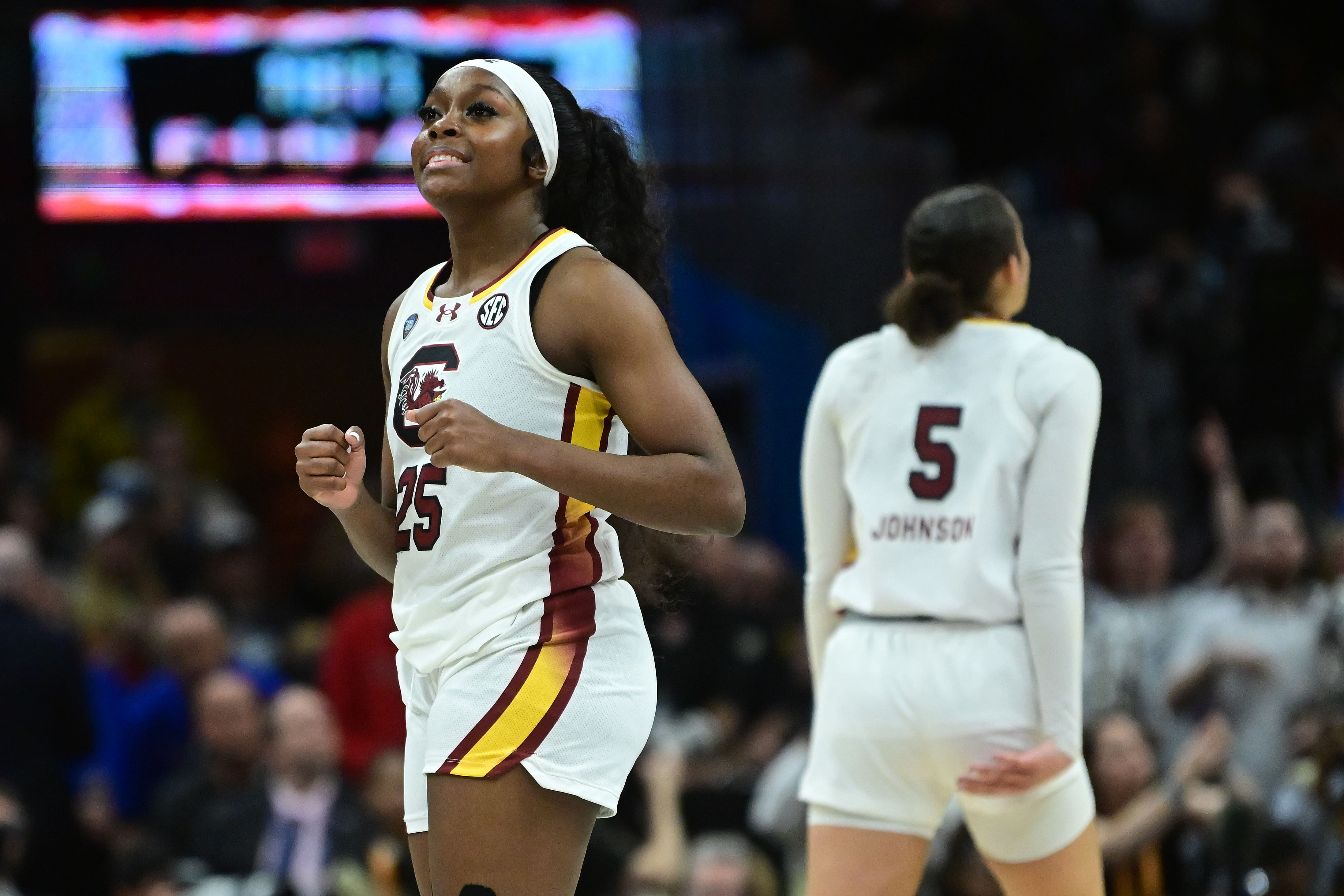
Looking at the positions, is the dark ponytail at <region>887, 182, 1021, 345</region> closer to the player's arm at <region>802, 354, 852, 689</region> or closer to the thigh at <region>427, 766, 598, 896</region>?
the player's arm at <region>802, 354, 852, 689</region>

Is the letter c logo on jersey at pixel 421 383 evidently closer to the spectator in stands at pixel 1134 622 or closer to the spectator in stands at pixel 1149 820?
the spectator in stands at pixel 1149 820

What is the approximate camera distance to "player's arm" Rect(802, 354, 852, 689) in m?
4.11

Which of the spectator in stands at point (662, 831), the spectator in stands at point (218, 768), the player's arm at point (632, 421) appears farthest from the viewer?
the spectator in stands at point (218, 768)

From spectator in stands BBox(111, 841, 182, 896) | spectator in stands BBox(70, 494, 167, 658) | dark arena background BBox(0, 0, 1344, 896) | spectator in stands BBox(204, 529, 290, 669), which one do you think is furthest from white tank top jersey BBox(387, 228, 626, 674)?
spectator in stands BBox(204, 529, 290, 669)

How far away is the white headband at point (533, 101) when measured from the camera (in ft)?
9.87

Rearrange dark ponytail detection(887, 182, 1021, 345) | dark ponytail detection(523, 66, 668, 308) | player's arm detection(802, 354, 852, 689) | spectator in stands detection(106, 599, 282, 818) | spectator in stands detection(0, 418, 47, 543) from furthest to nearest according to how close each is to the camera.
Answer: spectator in stands detection(0, 418, 47, 543) < spectator in stands detection(106, 599, 282, 818) < player's arm detection(802, 354, 852, 689) < dark ponytail detection(887, 182, 1021, 345) < dark ponytail detection(523, 66, 668, 308)

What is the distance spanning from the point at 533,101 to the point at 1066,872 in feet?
6.40

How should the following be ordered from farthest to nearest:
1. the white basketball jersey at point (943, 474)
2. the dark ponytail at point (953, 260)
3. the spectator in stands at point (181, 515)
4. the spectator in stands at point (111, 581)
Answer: the spectator in stands at point (181, 515) → the spectator in stands at point (111, 581) → the dark ponytail at point (953, 260) → the white basketball jersey at point (943, 474)

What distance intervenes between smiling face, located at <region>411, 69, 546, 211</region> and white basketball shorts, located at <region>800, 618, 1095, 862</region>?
1399 millimetres

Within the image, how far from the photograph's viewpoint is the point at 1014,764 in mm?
3740

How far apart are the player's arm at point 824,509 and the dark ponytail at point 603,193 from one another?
37.1 inches

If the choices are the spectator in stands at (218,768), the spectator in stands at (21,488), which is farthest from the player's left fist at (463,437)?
the spectator in stands at (21,488)

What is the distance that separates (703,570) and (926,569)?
18.3ft

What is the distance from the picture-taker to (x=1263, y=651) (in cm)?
721
